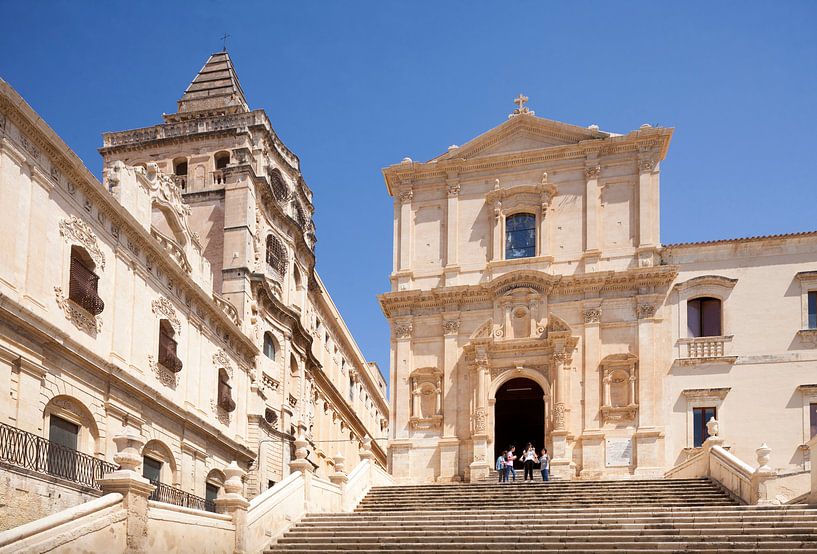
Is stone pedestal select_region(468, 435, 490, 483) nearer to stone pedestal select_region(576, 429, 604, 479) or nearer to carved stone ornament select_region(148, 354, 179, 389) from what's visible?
stone pedestal select_region(576, 429, 604, 479)

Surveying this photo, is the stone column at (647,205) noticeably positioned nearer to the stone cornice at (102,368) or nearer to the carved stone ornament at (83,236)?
the stone cornice at (102,368)

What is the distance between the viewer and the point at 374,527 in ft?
64.9

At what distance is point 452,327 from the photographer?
1321 inches

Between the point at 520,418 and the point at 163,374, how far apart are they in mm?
12984

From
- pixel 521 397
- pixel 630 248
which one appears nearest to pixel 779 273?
pixel 630 248

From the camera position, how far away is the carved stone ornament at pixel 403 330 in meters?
33.9

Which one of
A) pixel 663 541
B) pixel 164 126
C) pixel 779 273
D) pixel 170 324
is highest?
pixel 164 126

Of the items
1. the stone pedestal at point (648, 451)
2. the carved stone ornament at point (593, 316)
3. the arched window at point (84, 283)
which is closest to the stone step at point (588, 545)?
the arched window at point (84, 283)

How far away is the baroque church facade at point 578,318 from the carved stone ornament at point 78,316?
1144 cm

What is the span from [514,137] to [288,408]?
16.1 metres

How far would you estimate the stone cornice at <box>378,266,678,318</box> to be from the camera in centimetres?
3189

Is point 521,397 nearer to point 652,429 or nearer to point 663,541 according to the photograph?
point 652,429

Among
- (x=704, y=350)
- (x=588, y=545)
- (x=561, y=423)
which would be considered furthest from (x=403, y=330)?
(x=588, y=545)

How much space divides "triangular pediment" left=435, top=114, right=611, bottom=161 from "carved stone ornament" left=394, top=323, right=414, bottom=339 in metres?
6.43
